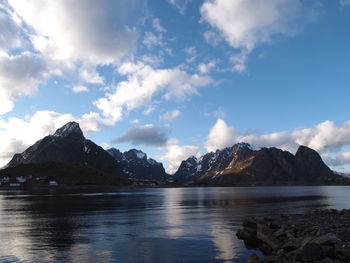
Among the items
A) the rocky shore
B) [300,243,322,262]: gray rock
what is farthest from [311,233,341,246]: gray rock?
[300,243,322,262]: gray rock

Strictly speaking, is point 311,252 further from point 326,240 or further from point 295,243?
point 295,243

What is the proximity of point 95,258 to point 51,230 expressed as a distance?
74.6ft

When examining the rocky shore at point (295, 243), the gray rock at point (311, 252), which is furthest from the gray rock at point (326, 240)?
the gray rock at point (311, 252)

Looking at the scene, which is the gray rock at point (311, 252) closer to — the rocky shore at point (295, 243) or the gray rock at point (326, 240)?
the rocky shore at point (295, 243)

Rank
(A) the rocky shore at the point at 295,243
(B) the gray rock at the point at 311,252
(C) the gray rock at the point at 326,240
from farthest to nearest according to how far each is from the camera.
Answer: (C) the gray rock at the point at 326,240 → (A) the rocky shore at the point at 295,243 → (B) the gray rock at the point at 311,252

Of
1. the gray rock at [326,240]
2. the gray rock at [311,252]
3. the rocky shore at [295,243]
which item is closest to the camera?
the gray rock at [311,252]

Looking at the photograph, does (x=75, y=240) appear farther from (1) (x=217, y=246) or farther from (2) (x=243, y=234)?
(2) (x=243, y=234)

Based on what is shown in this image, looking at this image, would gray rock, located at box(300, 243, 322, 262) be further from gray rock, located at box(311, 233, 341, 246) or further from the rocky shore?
gray rock, located at box(311, 233, 341, 246)

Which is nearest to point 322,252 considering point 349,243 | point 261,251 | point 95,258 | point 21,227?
point 349,243

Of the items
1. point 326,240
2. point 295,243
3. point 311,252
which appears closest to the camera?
point 311,252

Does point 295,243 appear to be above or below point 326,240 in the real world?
below

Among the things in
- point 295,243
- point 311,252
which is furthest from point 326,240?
point 295,243

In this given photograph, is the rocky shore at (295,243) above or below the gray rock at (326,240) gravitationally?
below

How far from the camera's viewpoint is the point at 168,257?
34031 mm
